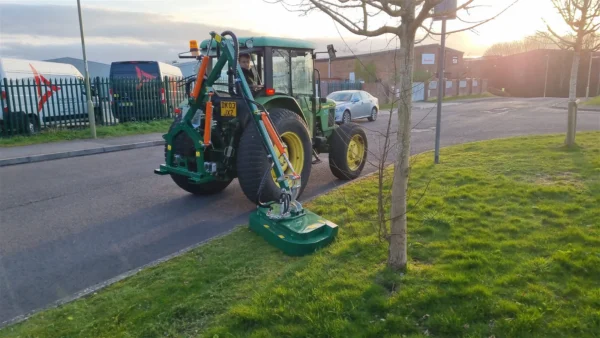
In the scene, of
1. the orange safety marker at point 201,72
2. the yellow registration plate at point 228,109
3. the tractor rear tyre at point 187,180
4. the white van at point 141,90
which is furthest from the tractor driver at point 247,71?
the white van at point 141,90

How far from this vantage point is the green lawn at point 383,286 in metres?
3.10

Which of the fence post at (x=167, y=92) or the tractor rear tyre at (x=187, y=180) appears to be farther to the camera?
the fence post at (x=167, y=92)

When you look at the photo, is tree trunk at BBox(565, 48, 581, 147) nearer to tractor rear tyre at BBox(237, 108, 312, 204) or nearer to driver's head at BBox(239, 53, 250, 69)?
tractor rear tyre at BBox(237, 108, 312, 204)

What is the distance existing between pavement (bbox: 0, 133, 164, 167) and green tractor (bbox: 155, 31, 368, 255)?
18.8 feet

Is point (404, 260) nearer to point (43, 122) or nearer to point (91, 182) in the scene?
point (91, 182)

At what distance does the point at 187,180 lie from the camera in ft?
22.4

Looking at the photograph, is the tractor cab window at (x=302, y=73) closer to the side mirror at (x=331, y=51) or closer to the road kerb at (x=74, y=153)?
the side mirror at (x=331, y=51)

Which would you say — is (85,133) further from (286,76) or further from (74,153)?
(286,76)

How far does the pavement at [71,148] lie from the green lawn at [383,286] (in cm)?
789

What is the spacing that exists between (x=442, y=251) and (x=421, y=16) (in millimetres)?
2146

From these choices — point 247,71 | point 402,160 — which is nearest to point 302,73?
point 247,71

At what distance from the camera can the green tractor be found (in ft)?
15.8

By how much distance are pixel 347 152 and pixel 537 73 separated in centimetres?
5491

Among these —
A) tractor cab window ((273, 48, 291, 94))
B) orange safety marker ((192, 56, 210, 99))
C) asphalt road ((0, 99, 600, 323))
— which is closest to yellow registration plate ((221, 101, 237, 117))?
orange safety marker ((192, 56, 210, 99))
